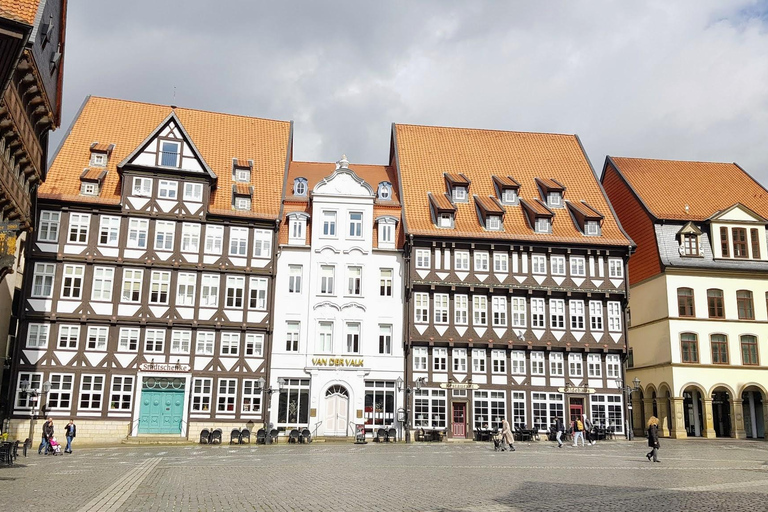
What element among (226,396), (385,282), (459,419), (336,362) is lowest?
(459,419)

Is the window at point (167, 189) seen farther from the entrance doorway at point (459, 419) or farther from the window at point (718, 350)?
the window at point (718, 350)

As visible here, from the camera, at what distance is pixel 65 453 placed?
3350cm

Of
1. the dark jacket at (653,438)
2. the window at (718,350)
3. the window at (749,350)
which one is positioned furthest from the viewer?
the window at (749,350)

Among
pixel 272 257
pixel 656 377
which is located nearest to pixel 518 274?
pixel 656 377

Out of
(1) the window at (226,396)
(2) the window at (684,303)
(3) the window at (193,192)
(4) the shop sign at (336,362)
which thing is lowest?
(1) the window at (226,396)

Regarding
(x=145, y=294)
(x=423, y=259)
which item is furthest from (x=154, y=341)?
(x=423, y=259)

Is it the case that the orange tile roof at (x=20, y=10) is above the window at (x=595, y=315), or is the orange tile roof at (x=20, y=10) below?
above

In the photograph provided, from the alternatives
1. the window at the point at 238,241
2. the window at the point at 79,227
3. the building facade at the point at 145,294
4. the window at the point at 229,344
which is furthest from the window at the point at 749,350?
the window at the point at 79,227

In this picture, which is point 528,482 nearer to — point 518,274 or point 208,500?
point 208,500

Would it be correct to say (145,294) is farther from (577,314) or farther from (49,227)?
(577,314)

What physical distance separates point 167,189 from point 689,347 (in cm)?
3425

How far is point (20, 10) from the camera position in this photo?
21359 millimetres

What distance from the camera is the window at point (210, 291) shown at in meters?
43.4

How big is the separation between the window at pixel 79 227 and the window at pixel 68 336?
191 inches
